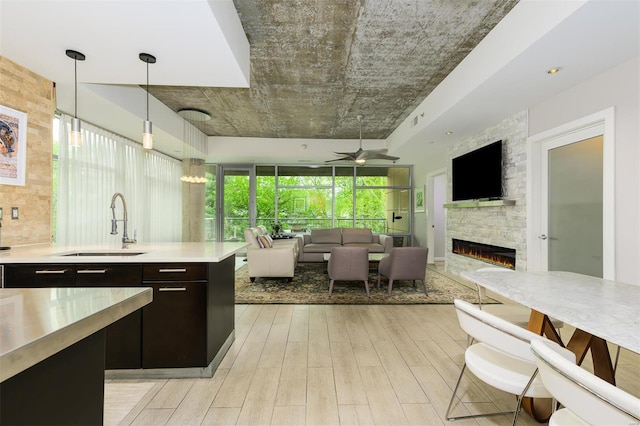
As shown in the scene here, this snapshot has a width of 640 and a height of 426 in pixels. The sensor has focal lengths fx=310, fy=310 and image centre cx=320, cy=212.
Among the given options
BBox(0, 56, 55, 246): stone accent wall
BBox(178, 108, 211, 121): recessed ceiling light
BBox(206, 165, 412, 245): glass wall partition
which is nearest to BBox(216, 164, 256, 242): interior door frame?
BBox(206, 165, 412, 245): glass wall partition

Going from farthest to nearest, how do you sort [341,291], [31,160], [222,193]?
[222,193] → [341,291] → [31,160]

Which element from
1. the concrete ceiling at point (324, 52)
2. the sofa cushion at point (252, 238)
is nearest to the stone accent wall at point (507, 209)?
the concrete ceiling at point (324, 52)

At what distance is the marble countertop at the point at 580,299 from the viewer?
1144 millimetres

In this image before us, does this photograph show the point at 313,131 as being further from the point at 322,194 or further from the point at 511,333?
the point at 511,333

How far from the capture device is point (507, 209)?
14.6 ft

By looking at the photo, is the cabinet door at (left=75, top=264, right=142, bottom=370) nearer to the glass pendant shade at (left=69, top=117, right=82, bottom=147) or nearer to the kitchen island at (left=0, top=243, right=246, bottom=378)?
the kitchen island at (left=0, top=243, right=246, bottom=378)

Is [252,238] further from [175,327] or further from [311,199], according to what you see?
[311,199]

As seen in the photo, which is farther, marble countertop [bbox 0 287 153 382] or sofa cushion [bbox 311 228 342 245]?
sofa cushion [bbox 311 228 342 245]

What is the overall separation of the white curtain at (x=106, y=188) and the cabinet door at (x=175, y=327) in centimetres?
312

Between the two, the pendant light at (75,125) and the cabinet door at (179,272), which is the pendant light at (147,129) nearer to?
the pendant light at (75,125)

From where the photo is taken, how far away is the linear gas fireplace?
4.38 meters

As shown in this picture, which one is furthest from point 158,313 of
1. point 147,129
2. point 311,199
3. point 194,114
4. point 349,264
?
point 311,199

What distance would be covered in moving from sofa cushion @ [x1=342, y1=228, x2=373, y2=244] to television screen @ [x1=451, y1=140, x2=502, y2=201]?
96.7 inches

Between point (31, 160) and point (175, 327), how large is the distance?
2248 millimetres
